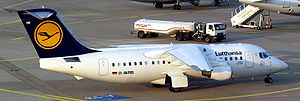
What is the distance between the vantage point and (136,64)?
155 ft

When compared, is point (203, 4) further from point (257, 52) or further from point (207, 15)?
point (257, 52)

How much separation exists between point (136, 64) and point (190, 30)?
26674 mm

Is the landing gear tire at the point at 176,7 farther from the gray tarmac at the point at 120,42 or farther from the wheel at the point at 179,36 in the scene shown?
the wheel at the point at 179,36

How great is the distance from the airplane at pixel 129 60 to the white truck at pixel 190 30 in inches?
907

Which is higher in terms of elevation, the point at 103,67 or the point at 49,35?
the point at 49,35

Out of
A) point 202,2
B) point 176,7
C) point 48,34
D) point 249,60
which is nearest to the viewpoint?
point 48,34

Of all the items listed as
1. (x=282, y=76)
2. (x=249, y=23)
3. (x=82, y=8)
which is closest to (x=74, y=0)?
(x=82, y=8)

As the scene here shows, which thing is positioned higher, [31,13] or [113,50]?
[31,13]

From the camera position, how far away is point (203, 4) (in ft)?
325

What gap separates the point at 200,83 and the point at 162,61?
489cm

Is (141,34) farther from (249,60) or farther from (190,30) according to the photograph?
(249,60)

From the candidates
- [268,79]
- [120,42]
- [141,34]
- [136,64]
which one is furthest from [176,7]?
[136,64]

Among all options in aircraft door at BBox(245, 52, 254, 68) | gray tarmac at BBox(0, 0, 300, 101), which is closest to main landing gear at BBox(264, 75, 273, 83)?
gray tarmac at BBox(0, 0, 300, 101)

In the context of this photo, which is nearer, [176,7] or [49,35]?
[49,35]
